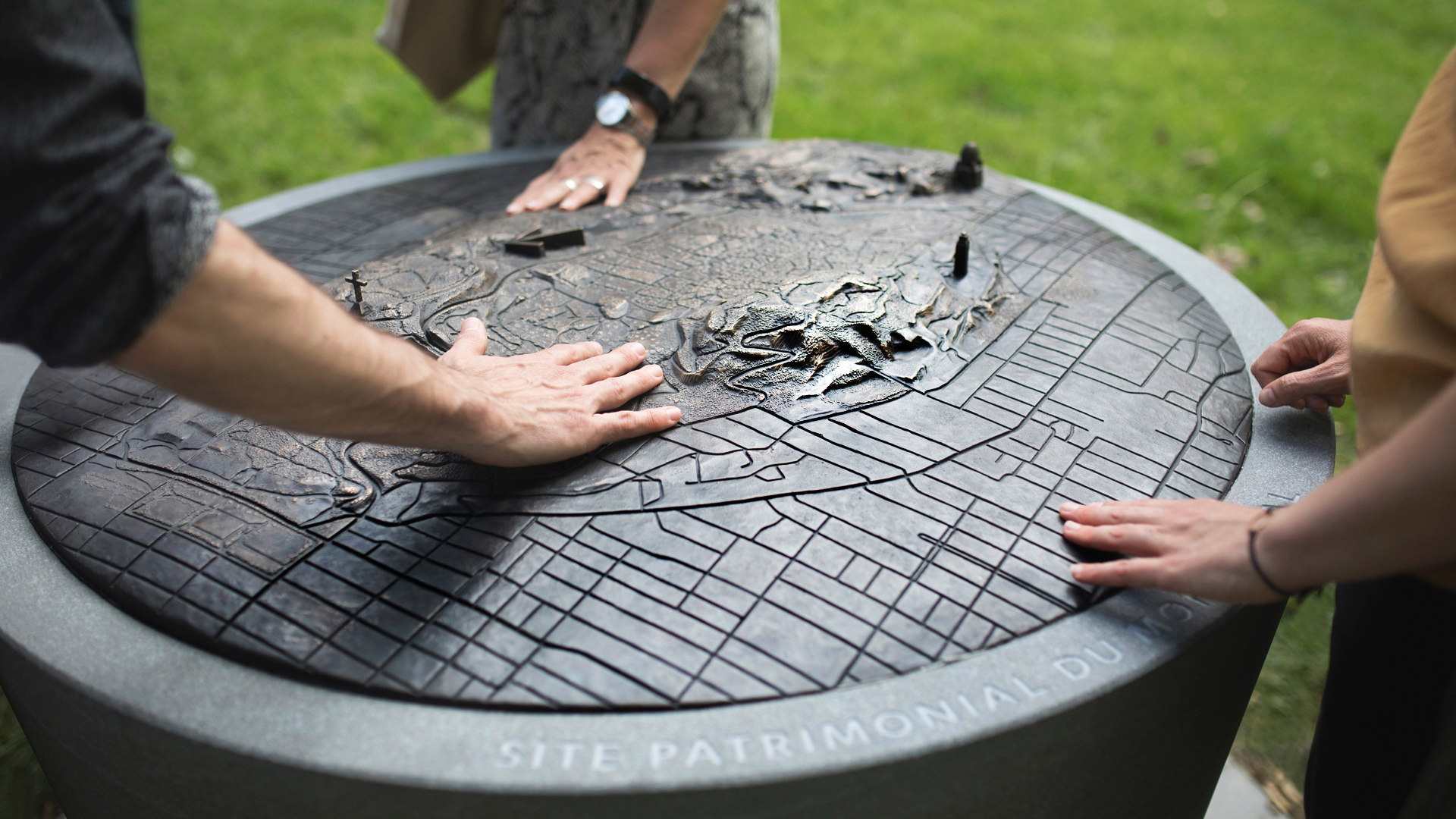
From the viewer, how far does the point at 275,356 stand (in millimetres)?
1059

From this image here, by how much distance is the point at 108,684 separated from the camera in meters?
1.15

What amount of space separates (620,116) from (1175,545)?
1.83 meters

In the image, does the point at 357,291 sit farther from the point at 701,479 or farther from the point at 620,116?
the point at 620,116

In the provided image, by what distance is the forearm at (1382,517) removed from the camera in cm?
92

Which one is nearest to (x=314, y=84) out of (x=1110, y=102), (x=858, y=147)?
(x=858, y=147)

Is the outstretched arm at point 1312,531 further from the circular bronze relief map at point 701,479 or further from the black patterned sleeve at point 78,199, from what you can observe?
the black patterned sleeve at point 78,199

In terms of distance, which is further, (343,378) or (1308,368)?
(1308,368)

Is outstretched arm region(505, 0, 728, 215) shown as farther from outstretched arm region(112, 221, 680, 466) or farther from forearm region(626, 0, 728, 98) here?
outstretched arm region(112, 221, 680, 466)

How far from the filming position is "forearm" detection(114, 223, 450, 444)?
3.30 ft

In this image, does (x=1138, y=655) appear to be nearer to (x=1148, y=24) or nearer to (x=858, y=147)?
(x=858, y=147)

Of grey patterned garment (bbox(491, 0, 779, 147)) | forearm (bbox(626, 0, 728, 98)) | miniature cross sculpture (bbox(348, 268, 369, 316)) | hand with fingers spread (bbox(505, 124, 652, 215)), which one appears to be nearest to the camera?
miniature cross sculpture (bbox(348, 268, 369, 316))

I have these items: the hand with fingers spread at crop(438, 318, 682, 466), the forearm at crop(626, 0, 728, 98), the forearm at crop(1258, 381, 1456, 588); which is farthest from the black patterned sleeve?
the forearm at crop(626, 0, 728, 98)

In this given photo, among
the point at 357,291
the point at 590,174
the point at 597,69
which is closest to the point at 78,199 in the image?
the point at 357,291

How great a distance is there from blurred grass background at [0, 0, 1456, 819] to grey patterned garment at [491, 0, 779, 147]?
89.4 inches
